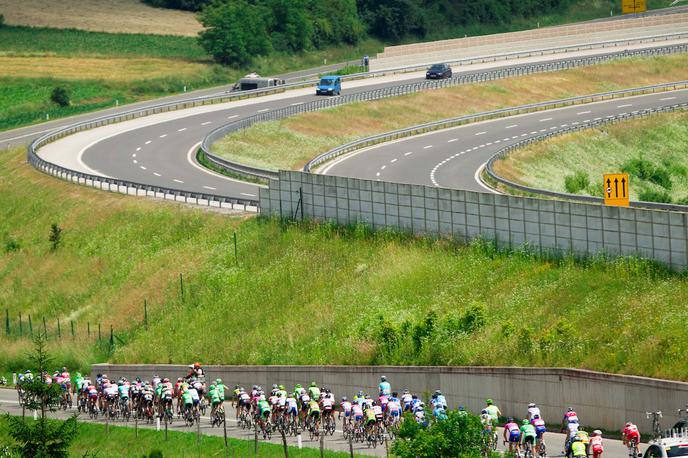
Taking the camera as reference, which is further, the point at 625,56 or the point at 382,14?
the point at 382,14

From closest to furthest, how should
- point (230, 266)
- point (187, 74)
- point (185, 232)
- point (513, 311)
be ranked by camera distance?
point (513, 311)
point (230, 266)
point (185, 232)
point (187, 74)

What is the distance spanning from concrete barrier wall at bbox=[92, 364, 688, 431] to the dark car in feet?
221

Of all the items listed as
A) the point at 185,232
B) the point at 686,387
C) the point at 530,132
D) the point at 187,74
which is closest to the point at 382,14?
the point at 187,74

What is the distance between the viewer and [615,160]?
8744cm

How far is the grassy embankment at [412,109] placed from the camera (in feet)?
A: 285

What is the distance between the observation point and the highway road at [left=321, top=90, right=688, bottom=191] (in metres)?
73.4

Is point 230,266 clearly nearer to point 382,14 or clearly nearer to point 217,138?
point 217,138

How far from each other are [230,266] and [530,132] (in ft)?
121

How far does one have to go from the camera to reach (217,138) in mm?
87375

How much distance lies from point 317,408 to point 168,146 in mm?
51980

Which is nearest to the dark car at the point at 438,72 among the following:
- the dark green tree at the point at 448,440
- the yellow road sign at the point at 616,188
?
the yellow road sign at the point at 616,188

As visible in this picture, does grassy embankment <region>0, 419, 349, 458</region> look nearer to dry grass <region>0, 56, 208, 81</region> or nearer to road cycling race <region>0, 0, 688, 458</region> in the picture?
road cycling race <region>0, 0, 688, 458</region>

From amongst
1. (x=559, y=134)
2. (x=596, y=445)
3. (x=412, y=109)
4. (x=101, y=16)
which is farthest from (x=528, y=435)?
(x=101, y=16)

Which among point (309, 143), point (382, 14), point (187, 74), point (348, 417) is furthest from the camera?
point (382, 14)
